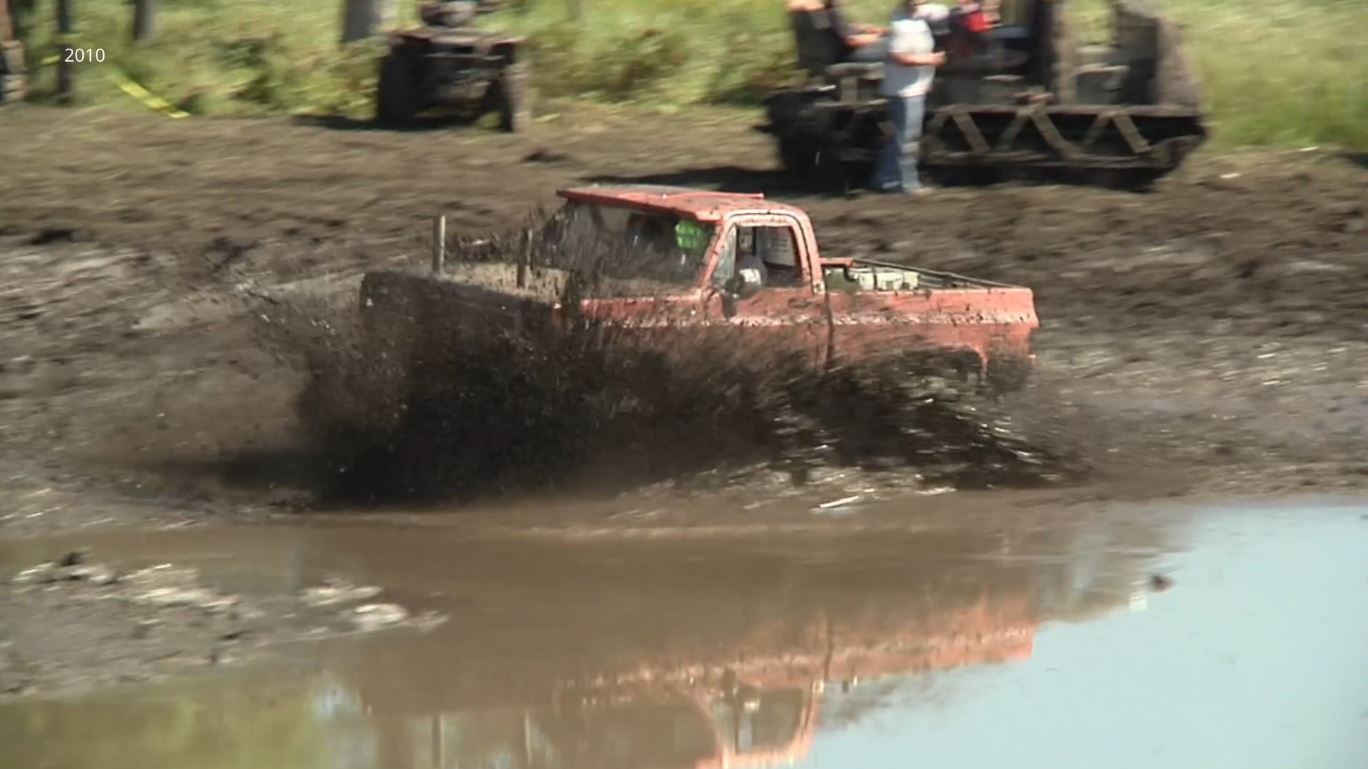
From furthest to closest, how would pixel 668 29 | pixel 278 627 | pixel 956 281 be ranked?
pixel 668 29, pixel 956 281, pixel 278 627

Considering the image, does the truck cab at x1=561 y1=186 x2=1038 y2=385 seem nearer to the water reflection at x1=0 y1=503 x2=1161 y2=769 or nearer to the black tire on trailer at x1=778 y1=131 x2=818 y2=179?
the water reflection at x1=0 y1=503 x2=1161 y2=769

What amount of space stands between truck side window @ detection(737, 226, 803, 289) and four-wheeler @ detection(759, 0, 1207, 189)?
6222 mm

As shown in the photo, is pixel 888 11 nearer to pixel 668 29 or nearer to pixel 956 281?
pixel 668 29

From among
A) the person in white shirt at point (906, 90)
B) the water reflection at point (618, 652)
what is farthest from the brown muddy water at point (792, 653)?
the person in white shirt at point (906, 90)

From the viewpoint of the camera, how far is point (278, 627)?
8172 millimetres

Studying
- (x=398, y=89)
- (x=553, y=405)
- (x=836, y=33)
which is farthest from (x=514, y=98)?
(x=553, y=405)

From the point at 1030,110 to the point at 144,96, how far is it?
8531mm

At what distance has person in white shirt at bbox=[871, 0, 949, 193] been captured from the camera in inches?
668

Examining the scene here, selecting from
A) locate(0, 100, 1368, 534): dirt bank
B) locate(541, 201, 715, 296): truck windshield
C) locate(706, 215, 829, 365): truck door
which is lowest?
locate(0, 100, 1368, 534): dirt bank

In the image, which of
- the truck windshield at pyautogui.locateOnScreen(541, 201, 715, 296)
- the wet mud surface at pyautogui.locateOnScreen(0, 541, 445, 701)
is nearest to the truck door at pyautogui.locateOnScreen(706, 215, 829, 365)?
the truck windshield at pyautogui.locateOnScreen(541, 201, 715, 296)

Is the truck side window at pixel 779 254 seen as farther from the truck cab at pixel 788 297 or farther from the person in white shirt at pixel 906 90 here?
the person in white shirt at pixel 906 90

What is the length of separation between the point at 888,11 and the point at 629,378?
16.5 m

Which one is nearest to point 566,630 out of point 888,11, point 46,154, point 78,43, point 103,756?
point 103,756

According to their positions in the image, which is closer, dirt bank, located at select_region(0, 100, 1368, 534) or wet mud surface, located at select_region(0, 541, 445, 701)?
wet mud surface, located at select_region(0, 541, 445, 701)
